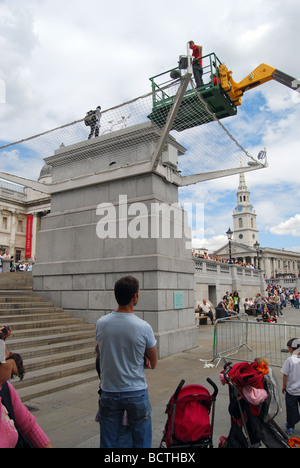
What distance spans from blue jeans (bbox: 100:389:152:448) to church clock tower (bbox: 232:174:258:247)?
140253mm

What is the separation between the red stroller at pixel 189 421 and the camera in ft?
9.95

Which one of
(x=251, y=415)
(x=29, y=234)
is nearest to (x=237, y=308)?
(x=251, y=415)

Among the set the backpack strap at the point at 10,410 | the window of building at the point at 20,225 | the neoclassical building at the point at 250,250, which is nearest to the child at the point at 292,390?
the backpack strap at the point at 10,410

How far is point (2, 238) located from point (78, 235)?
5712cm

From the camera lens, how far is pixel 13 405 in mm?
2307

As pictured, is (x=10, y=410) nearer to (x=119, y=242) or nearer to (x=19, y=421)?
(x=19, y=421)

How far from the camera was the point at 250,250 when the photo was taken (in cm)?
11894

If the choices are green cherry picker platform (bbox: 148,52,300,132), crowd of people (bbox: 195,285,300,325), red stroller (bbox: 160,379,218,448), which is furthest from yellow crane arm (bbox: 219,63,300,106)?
red stroller (bbox: 160,379,218,448)

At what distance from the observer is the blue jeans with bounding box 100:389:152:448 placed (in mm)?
2859

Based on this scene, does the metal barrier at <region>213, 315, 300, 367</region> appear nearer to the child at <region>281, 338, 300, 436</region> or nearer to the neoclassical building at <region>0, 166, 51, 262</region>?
the child at <region>281, 338, 300, 436</region>

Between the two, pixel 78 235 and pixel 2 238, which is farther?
pixel 2 238
